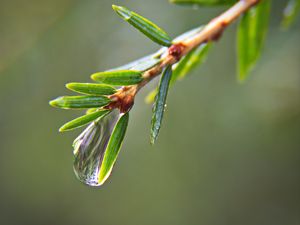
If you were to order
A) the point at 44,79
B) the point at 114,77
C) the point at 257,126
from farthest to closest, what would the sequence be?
the point at 44,79
the point at 257,126
the point at 114,77

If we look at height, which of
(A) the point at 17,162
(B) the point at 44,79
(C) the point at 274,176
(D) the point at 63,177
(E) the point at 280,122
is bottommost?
(C) the point at 274,176

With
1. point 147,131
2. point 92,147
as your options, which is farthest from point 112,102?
point 147,131

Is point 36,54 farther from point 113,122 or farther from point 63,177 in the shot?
point 113,122

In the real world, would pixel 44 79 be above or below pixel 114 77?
above

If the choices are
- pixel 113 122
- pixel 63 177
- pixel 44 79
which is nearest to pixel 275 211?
pixel 63 177

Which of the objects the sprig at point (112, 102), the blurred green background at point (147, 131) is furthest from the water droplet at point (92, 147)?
the blurred green background at point (147, 131)

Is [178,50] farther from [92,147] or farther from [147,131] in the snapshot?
[147,131]

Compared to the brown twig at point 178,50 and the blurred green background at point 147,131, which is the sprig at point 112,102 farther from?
the blurred green background at point 147,131
